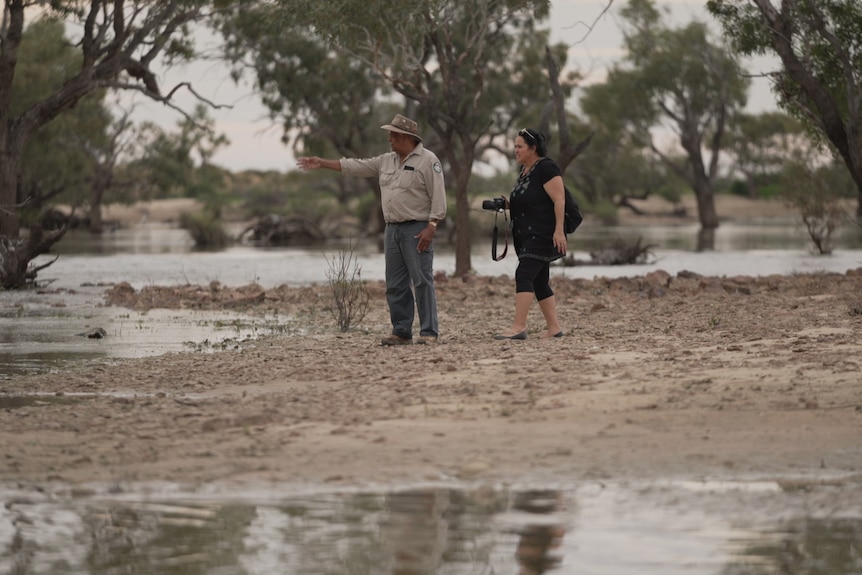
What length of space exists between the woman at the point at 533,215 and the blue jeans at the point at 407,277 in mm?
739

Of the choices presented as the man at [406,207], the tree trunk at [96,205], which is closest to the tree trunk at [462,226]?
the man at [406,207]

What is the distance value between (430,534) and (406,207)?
20.9 feet

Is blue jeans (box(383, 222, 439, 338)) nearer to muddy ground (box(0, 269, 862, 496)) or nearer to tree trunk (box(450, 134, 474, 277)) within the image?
muddy ground (box(0, 269, 862, 496))

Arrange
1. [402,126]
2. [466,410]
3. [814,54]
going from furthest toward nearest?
1. [814,54]
2. [402,126]
3. [466,410]

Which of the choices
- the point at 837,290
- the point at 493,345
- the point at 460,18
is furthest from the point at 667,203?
the point at 493,345

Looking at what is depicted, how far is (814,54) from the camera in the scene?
24344 mm

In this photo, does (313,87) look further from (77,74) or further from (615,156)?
(615,156)

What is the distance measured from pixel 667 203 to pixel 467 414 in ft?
300

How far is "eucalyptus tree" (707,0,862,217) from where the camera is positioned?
22.4 metres

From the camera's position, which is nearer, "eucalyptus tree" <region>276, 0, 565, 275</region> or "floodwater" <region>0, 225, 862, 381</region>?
"floodwater" <region>0, 225, 862, 381</region>

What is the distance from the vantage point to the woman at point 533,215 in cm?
1144

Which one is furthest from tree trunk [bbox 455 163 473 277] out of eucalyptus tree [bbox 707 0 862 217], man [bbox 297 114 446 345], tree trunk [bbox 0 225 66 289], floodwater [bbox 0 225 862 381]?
man [bbox 297 114 446 345]

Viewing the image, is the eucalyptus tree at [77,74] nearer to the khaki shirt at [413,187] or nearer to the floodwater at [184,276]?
the floodwater at [184,276]

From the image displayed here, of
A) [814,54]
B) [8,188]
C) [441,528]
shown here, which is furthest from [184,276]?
[441,528]
